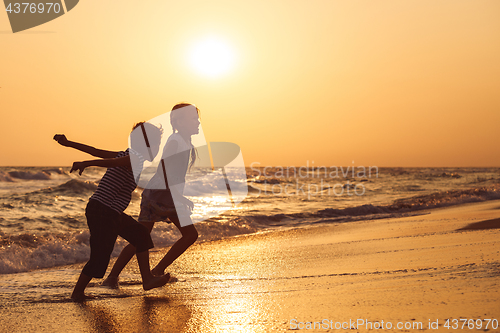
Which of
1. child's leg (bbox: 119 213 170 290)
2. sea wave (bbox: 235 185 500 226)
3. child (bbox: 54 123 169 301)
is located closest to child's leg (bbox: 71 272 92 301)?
child (bbox: 54 123 169 301)

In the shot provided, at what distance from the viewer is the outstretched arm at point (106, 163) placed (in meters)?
2.83

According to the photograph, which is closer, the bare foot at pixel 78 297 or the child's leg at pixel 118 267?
the bare foot at pixel 78 297

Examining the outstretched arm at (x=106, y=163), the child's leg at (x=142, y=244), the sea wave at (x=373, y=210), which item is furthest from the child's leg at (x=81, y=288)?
the sea wave at (x=373, y=210)

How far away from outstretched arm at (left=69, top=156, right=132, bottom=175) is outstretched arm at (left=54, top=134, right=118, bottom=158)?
232mm

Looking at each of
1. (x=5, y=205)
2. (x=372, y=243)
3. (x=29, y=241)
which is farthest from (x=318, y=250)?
(x=5, y=205)

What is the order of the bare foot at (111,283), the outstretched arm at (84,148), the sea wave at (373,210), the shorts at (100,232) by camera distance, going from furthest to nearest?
the sea wave at (373,210) → the bare foot at (111,283) → the shorts at (100,232) → the outstretched arm at (84,148)

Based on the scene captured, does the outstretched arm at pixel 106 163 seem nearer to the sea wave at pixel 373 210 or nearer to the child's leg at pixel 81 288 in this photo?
the child's leg at pixel 81 288

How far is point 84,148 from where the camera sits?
322 cm

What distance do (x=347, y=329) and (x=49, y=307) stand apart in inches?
94.2

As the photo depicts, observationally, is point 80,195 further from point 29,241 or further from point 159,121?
point 159,121

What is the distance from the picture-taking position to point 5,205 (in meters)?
11.8

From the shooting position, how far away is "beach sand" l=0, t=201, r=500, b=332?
2.31m

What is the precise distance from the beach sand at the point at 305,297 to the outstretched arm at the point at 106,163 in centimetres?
111

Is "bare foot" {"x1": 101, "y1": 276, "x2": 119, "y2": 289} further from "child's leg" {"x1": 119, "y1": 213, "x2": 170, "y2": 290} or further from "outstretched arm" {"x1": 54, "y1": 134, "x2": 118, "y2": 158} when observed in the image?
"outstretched arm" {"x1": 54, "y1": 134, "x2": 118, "y2": 158}
